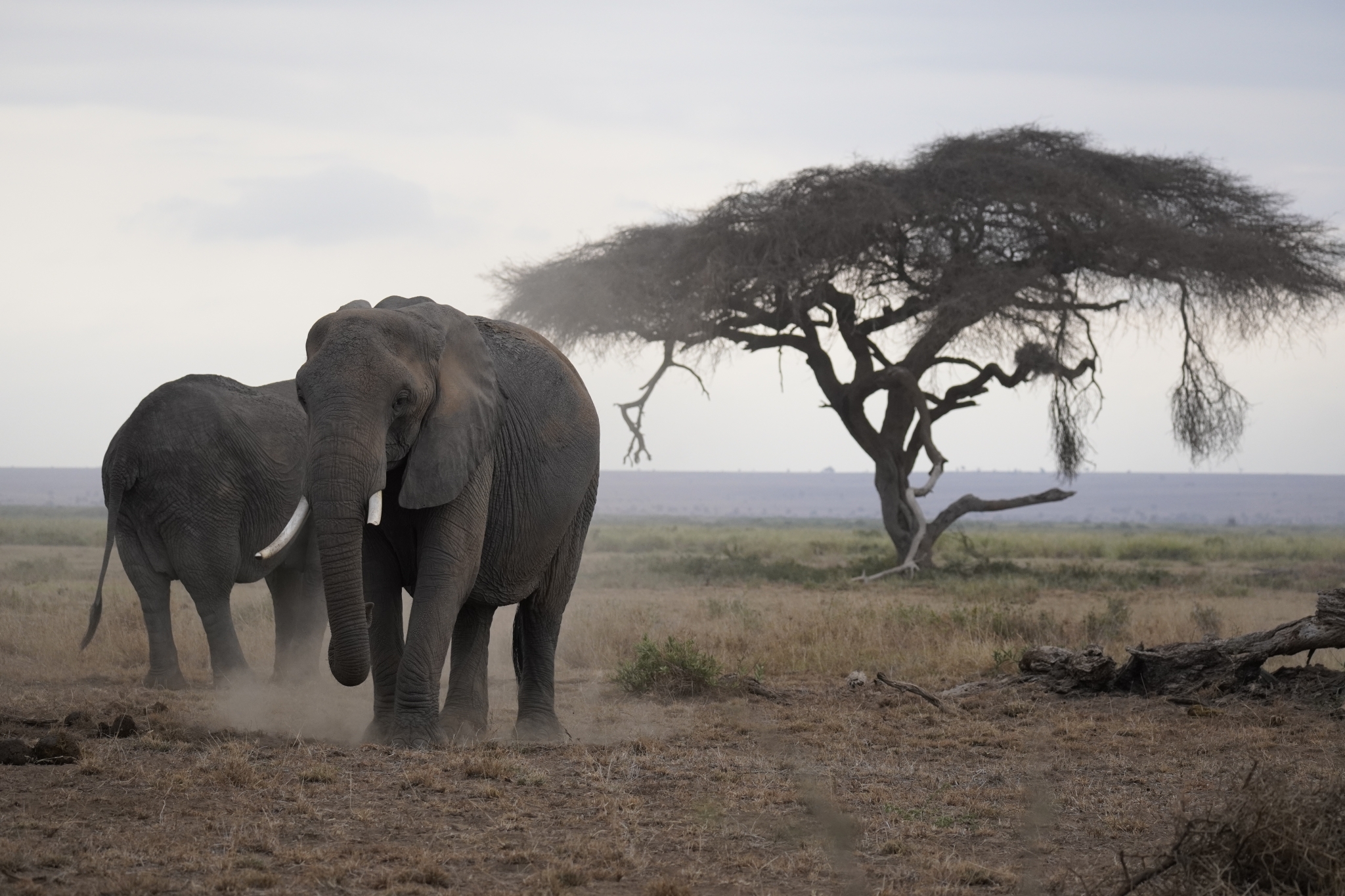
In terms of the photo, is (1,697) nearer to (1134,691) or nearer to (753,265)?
(1134,691)

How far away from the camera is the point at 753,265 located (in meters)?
21.9

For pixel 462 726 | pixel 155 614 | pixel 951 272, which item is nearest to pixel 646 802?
pixel 462 726

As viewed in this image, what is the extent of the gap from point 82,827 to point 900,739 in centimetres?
459

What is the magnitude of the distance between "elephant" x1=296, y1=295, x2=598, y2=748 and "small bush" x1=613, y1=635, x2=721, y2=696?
1.58 metres

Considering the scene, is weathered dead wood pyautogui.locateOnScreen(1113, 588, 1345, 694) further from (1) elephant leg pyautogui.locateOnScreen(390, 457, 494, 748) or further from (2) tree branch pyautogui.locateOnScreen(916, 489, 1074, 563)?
(2) tree branch pyautogui.locateOnScreen(916, 489, 1074, 563)

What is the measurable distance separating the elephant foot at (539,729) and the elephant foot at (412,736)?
925 millimetres

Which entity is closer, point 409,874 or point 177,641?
point 409,874

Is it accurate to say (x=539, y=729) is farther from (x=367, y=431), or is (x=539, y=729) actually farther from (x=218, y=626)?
(x=218, y=626)

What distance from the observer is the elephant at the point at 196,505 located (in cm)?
994

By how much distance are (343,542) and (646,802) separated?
1863 millimetres

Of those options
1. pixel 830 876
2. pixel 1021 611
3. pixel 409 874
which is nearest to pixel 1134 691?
pixel 1021 611

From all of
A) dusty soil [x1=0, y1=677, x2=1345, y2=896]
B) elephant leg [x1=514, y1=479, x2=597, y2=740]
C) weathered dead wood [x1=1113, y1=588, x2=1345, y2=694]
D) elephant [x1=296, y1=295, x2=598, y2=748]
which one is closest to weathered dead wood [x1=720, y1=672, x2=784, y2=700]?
dusty soil [x1=0, y1=677, x2=1345, y2=896]

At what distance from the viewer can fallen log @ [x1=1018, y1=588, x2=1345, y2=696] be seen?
31.1ft

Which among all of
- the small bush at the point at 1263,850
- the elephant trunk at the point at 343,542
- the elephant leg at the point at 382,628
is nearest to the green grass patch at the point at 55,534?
the elephant leg at the point at 382,628
